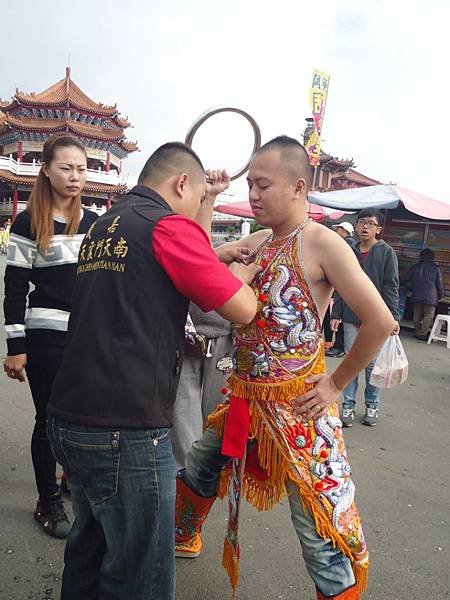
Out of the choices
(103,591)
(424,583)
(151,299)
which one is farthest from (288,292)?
(424,583)

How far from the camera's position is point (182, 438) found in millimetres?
2535

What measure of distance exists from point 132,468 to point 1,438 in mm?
2500

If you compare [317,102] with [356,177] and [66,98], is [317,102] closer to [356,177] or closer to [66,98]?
[356,177]

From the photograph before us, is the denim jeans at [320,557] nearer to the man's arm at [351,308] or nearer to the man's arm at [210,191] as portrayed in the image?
the man's arm at [351,308]

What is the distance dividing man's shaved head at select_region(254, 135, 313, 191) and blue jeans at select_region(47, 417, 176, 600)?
101 cm

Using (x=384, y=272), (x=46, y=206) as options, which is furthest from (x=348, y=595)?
(x=384, y=272)

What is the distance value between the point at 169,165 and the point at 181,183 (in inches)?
2.7

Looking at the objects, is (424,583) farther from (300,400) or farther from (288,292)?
(288,292)

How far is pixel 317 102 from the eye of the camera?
20469mm

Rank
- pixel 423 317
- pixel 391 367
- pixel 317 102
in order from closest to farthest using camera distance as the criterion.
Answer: pixel 391 367, pixel 423 317, pixel 317 102

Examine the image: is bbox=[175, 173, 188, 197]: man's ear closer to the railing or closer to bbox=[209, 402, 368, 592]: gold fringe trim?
bbox=[209, 402, 368, 592]: gold fringe trim

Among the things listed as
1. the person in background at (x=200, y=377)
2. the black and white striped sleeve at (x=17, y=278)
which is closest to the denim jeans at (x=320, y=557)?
the person in background at (x=200, y=377)

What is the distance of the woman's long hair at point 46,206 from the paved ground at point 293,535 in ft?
4.78

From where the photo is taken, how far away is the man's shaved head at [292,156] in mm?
1748
